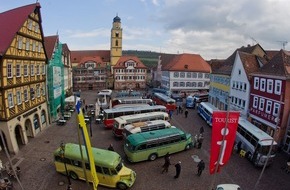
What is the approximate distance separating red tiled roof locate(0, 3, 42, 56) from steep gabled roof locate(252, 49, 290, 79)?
26.8 metres

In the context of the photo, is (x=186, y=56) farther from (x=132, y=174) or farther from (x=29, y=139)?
(x=132, y=174)

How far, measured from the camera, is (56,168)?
62.8ft

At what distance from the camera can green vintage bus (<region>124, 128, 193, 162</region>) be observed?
70.0 ft

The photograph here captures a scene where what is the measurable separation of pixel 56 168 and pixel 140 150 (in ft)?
22.6

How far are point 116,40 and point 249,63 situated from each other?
174 feet

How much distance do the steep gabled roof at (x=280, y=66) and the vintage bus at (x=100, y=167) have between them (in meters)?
19.2

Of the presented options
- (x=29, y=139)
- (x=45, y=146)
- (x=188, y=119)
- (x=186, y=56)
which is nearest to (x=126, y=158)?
(x=45, y=146)

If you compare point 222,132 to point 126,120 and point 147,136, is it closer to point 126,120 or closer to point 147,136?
point 147,136

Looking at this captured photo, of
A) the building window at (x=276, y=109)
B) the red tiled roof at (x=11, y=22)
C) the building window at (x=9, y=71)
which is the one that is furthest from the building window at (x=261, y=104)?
the red tiled roof at (x=11, y=22)

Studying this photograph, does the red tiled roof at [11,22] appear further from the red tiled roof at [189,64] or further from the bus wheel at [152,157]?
the red tiled roof at [189,64]

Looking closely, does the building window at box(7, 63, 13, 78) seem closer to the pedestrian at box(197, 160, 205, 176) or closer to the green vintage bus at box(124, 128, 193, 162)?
the green vintage bus at box(124, 128, 193, 162)

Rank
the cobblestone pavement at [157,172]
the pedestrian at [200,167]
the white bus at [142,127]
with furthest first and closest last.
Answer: the white bus at [142,127]
the pedestrian at [200,167]
the cobblestone pavement at [157,172]

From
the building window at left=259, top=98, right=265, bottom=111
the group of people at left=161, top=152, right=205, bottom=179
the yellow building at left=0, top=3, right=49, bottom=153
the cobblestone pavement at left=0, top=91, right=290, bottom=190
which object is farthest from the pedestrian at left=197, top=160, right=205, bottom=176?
the yellow building at left=0, top=3, right=49, bottom=153

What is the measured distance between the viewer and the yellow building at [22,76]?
2180 centimetres
